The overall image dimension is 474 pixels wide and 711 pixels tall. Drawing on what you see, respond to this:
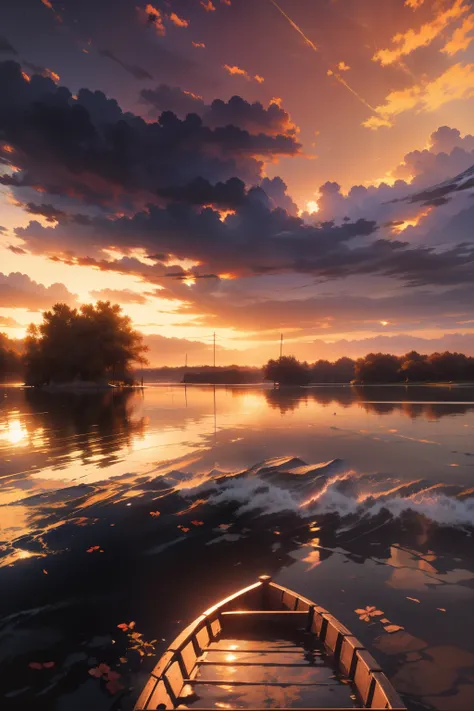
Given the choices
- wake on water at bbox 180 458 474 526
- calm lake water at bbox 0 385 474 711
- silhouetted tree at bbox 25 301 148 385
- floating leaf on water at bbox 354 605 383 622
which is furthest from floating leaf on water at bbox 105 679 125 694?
silhouetted tree at bbox 25 301 148 385

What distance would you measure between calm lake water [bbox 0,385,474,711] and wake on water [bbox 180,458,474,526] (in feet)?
0.30

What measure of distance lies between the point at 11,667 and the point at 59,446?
71.6 feet

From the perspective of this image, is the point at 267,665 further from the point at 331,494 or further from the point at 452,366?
the point at 452,366

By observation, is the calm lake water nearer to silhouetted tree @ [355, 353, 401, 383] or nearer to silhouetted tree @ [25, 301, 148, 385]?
silhouetted tree @ [25, 301, 148, 385]

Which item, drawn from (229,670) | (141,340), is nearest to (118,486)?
(229,670)

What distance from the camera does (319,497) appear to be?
16.4 meters

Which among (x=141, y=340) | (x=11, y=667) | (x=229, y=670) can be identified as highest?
(x=141, y=340)

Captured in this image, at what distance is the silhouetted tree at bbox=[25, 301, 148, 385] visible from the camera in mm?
121750

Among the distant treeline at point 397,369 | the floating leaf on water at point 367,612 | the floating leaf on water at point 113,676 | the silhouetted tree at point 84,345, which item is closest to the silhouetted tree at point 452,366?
the distant treeline at point 397,369

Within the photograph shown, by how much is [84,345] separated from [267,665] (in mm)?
123274

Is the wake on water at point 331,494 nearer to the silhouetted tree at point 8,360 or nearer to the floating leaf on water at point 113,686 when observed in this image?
the floating leaf on water at point 113,686

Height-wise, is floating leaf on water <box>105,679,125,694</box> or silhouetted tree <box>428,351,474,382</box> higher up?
silhouetted tree <box>428,351,474,382</box>

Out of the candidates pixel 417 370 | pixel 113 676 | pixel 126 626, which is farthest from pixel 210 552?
pixel 417 370

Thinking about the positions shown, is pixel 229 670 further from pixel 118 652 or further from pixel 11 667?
pixel 11 667
